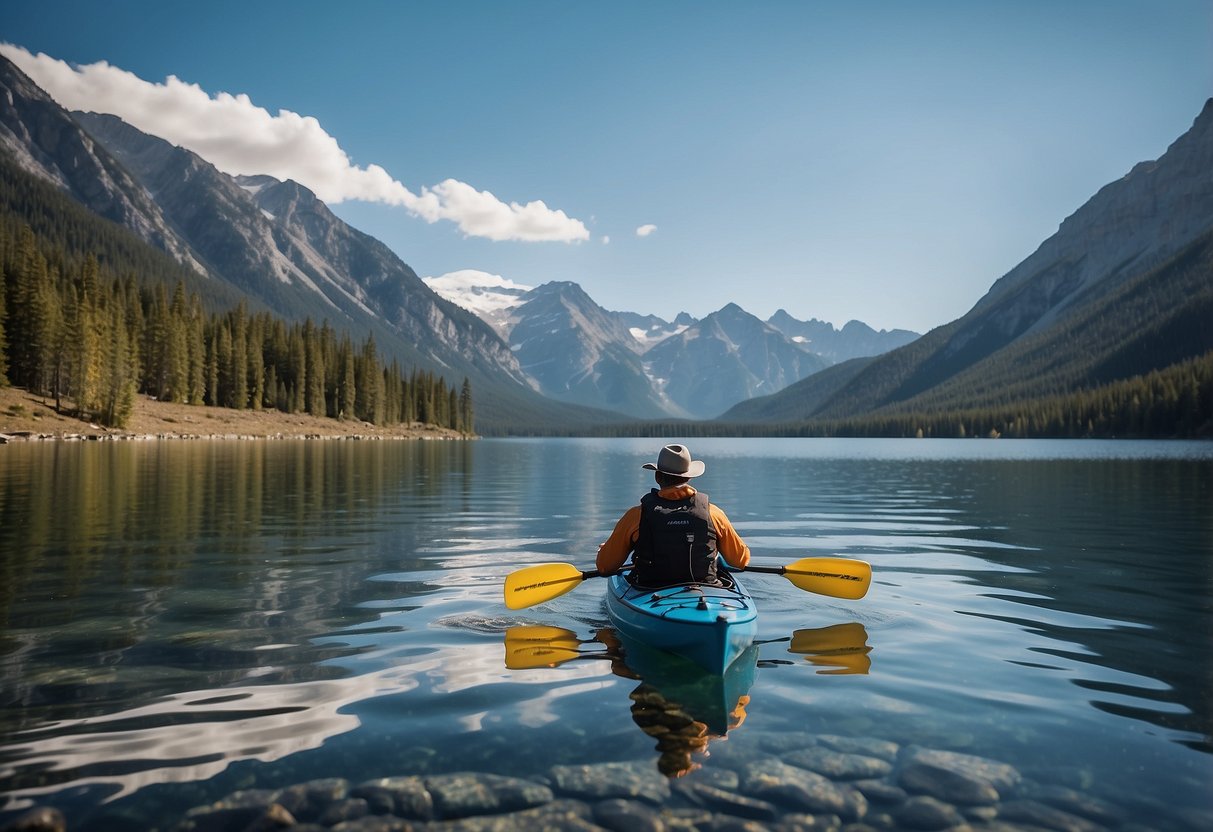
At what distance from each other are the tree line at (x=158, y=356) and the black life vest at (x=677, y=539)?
91.7 m

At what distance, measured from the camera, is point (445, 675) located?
35.7 ft

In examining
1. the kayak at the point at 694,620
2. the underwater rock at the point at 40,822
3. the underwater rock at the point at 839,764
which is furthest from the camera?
the kayak at the point at 694,620

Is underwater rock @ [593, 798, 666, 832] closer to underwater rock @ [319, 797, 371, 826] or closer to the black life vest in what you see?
underwater rock @ [319, 797, 371, 826]

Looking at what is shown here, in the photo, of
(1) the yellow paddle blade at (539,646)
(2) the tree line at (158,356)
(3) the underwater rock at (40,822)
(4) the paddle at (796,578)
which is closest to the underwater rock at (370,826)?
(3) the underwater rock at (40,822)

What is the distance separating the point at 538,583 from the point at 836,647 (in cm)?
522

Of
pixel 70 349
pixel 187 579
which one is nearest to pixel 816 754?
pixel 187 579

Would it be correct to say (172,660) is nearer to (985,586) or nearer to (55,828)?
(55,828)

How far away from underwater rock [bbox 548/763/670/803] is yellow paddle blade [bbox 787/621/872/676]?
14.5ft

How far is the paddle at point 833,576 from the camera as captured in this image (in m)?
14.7

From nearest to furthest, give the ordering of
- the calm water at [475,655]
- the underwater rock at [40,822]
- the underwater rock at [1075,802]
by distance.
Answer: the underwater rock at [40,822]
the underwater rock at [1075,802]
the calm water at [475,655]

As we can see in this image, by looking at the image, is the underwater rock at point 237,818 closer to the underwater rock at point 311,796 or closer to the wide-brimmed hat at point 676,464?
the underwater rock at point 311,796

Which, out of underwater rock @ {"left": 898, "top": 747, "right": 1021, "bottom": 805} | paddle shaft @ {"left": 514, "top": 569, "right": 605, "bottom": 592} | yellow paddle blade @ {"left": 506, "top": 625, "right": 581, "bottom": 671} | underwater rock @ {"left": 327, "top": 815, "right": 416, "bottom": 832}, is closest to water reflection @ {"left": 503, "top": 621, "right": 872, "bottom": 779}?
yellow paddle blade @ {"left": 506, "top": 625, "right": 581, "bottom": 671}

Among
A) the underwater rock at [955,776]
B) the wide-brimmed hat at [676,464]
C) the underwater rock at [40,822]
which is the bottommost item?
the underwater rock at [955,776]

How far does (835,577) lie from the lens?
48.4ft
